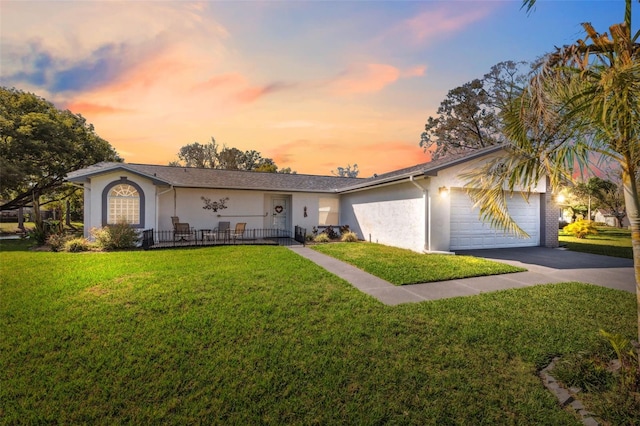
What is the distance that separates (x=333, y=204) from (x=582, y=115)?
15429 millimetres

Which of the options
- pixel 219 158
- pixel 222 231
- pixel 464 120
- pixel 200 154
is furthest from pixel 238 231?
pixel 200 154

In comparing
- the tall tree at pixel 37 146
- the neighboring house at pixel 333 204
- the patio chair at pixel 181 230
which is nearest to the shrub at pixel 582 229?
the neighboring house at pixel 333 204

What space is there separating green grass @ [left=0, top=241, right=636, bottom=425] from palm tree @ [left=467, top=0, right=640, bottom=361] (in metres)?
1.93

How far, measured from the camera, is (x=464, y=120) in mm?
27125

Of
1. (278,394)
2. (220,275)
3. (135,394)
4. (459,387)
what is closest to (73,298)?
(220,275)

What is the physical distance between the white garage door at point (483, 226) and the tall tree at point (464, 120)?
14.2 metres

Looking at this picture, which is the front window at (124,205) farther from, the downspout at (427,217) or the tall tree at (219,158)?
the tall tree at (219,158)

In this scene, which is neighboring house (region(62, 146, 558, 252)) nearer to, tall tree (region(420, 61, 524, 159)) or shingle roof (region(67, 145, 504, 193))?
shingle roof (region(67, 145, 504, 193))

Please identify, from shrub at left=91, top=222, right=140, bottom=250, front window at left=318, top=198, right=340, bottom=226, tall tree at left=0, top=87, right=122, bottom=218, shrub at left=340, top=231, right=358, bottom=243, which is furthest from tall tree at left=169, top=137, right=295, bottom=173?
shrub at left=91, top=222, right=140, bottom=250

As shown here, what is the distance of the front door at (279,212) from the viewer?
57.7 ft

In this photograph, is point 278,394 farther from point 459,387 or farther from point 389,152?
point 389,152

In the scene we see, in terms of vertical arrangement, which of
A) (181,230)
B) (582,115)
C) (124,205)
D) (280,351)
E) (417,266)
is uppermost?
(582,115)

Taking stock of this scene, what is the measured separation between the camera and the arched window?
12.9 metres

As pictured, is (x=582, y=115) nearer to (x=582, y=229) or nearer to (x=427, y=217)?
(x=427, y=217)
